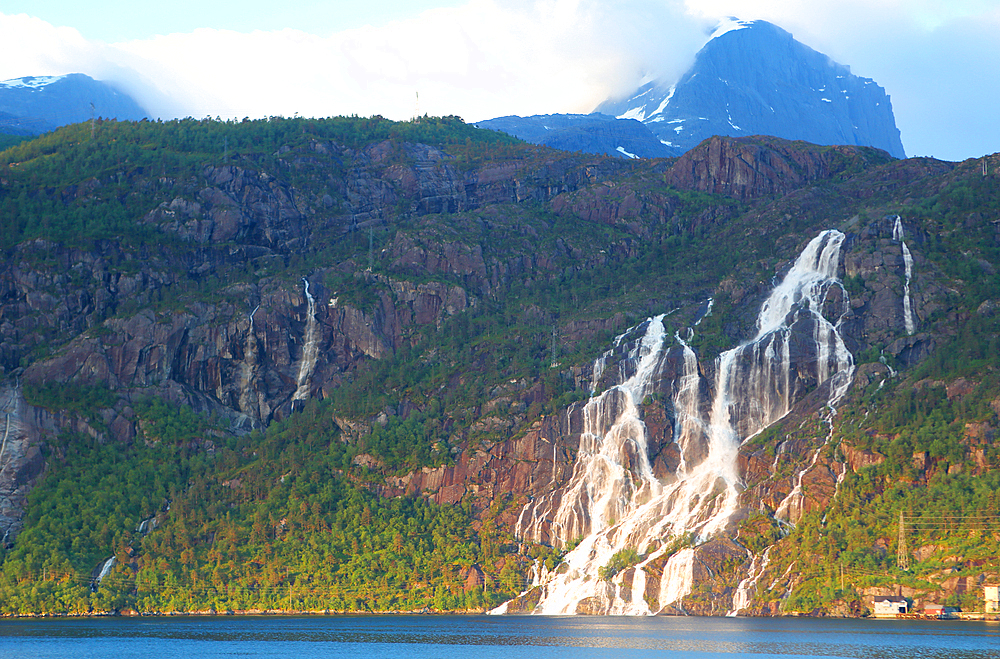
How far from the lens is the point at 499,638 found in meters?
150

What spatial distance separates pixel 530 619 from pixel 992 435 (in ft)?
212

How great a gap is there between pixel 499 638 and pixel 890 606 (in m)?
46.9

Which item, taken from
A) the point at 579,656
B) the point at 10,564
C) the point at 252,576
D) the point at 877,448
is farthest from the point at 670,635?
the point at 10,564

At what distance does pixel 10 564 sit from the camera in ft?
620

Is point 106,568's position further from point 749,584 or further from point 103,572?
point 749,584

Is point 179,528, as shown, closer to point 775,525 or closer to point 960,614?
point 775,525

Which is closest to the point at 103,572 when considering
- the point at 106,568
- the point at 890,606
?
the point at 106,568

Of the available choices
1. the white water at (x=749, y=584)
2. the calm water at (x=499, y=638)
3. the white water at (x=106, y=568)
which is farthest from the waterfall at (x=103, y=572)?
the white water at (x=749, y=584)

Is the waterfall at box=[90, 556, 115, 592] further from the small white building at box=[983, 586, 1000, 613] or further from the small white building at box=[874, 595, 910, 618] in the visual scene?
the small white building at box=[983, 586, 1000, 613]

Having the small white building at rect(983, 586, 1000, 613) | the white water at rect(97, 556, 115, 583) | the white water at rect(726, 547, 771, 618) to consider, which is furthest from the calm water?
the white water at rect(97, 556, 115, 583)

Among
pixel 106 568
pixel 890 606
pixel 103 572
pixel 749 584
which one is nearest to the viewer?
pixel 890 606

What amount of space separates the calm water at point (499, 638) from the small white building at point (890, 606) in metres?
2.28

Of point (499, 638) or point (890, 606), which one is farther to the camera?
point (890, 606)

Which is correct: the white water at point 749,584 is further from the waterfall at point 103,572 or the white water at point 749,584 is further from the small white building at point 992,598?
the waterfall at point 103,572
